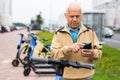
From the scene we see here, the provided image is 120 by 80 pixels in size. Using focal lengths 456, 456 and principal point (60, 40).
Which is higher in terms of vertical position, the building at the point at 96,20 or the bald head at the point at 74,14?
the bald head at the point at 74,14

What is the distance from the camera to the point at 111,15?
11531cm

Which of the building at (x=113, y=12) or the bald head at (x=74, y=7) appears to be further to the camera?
the building at (x=113, y=12)

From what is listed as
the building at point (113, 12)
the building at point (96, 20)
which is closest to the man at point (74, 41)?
the building at point (96, 20)

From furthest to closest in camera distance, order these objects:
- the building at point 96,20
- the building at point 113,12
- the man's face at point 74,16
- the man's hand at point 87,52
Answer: the building at point 113,12
the building at point 96,20
the man's face at point 74,16
the man's hand at point 87,52

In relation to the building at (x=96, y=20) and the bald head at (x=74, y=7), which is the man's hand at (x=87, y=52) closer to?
Result: the bald head at (x=74, y=7)

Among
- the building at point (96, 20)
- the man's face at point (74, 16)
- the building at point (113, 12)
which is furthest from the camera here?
the building at point (113, 12)

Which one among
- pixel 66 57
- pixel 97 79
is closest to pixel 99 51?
pixel 66 57

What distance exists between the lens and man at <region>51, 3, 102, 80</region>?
3.54 metres

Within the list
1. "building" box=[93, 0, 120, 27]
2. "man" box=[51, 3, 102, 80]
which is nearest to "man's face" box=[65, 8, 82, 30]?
"man" box=[51, 3, 102, 80]

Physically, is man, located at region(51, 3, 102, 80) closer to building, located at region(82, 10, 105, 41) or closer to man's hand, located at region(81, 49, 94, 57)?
man's hand, located at region(81, 49, 94, 57)

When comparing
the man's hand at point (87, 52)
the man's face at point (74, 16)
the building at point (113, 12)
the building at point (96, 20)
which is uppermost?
the man's face at point (74, 16)

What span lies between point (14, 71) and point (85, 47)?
34.0 feet

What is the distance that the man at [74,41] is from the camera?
11.6ft

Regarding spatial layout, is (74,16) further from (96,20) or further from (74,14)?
(96,20)
